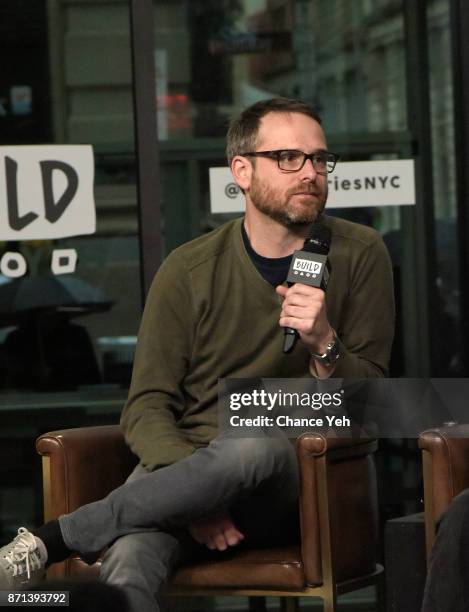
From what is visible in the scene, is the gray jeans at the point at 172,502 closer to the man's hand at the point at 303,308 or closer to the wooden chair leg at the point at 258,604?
the man's hand at the point at 303,308

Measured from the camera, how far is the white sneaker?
3.66 metres

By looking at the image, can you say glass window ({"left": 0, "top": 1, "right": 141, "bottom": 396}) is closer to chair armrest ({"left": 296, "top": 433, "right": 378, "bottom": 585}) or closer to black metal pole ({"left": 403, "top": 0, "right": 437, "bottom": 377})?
black metal pole ({"left": 403, "top": 0, "right": 437, "bottom": 377})

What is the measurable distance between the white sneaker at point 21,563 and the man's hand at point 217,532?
16.1 inches

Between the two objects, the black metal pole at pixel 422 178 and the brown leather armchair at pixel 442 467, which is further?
the black metal pole at pixel 422 178

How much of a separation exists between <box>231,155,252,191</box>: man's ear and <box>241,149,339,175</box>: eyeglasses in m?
0.12

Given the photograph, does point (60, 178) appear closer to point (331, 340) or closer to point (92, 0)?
point (92, 0)

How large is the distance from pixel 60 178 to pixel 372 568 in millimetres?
1964

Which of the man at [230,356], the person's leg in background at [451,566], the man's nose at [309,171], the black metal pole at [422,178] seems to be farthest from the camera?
the black metal pole at [422,178]

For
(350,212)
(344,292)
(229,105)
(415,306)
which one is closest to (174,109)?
(229,105)

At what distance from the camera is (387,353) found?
400 centimetres

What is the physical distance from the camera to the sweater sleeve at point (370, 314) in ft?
12.9

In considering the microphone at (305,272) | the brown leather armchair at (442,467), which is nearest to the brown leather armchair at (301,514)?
the brown leather armchair at (442,467)

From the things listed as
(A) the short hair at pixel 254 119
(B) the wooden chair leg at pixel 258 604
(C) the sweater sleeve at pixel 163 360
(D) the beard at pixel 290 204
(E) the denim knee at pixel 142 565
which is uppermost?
(A) the short hair at pixel 254 119

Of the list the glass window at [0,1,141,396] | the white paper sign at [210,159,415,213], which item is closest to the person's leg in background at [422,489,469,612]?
the white paper sign at [210,159,415,213]
